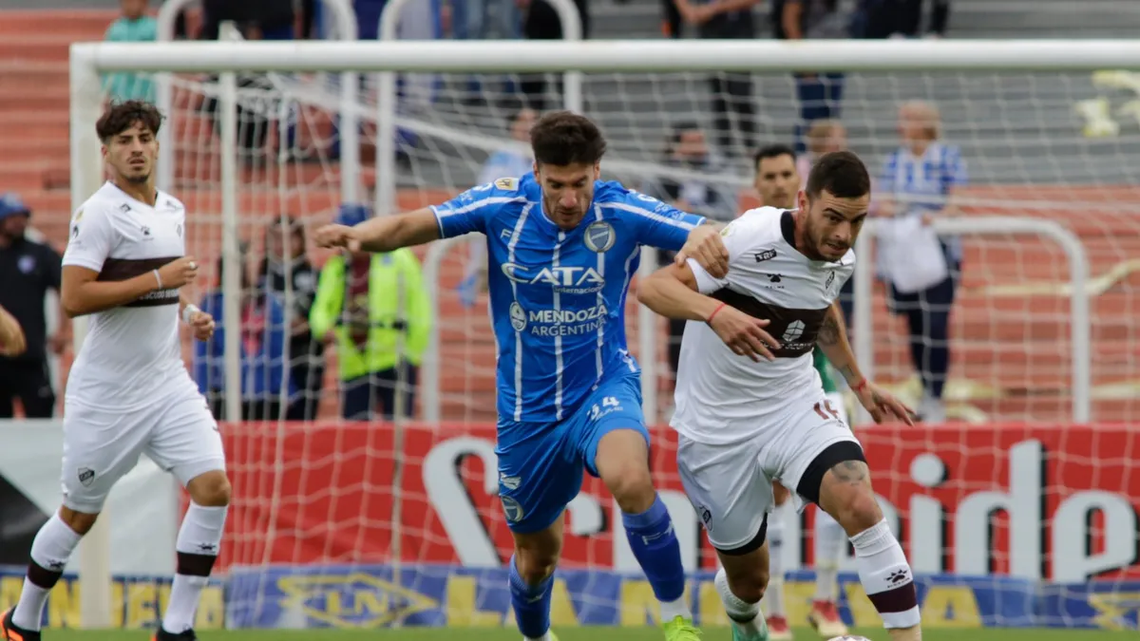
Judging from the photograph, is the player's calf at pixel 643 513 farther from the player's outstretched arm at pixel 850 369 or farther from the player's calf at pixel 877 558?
the player's outstretched arm at pixel 850 369

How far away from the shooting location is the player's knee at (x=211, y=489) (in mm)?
7523

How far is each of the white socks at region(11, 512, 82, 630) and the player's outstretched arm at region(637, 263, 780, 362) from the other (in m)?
3.15

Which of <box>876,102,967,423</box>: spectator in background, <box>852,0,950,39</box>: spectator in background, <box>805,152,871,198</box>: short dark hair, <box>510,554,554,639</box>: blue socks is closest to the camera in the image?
<box>805,152,871,198</box>: short dark hair

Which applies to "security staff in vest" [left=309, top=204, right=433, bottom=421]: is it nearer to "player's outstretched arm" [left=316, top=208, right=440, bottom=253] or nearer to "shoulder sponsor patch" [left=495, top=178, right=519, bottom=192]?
"shoulder sponsor patch" [left=495, top=178, right=519, bottom=192]

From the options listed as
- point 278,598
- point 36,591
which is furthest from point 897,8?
point 36,591

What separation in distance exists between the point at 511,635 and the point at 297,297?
11.3 ft

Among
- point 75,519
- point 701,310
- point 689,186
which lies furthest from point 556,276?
point 689,186

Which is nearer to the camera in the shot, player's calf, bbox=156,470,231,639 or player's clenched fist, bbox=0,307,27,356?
player's clenched fist, bbox=0,307,27,356

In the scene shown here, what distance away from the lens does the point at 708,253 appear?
6.30 metres

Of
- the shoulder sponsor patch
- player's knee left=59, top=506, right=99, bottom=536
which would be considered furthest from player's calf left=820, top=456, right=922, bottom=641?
player's knee left=59, top=506, right=99, bottom=536

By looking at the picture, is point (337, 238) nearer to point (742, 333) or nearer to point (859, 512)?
point (742, 333)

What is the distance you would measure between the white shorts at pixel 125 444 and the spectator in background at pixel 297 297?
10.9ft

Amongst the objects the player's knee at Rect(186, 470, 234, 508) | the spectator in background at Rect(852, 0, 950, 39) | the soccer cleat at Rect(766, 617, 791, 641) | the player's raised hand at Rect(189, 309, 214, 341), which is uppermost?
the spectator in background at Rect(852, 0, 950, 39)

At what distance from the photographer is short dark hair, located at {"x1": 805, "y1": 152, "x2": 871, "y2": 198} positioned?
6.18 m
